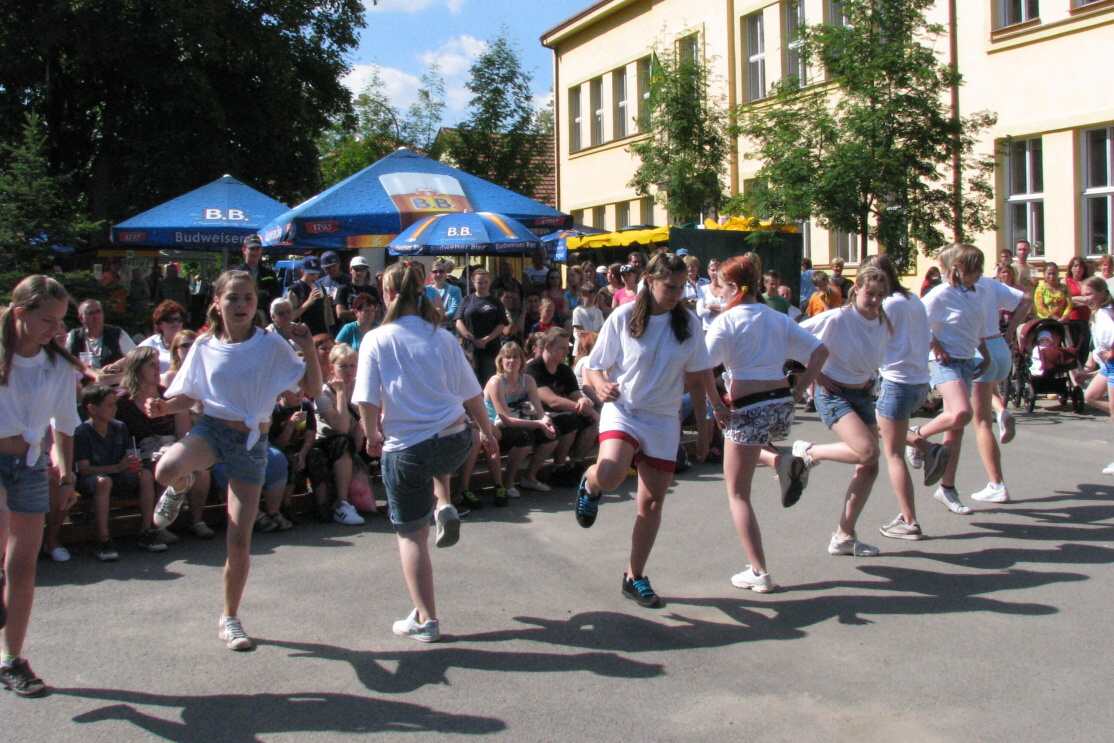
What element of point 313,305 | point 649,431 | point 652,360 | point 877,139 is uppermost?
point 877,139

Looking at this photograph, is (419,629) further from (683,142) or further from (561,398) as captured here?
(683,142)

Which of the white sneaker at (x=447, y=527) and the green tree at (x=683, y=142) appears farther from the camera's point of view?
the green tree at (x=683, y=142)

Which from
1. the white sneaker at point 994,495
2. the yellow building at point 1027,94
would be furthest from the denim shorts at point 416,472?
the yellow building at point 1027,94

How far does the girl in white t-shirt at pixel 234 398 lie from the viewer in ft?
17.5

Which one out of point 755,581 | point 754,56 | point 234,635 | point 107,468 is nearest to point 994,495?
point 755,581

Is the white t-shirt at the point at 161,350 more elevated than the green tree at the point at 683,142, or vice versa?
the green tree at the point at 683,142

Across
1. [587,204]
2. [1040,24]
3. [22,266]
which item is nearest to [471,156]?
[587,204]

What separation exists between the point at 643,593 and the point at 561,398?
383 cm

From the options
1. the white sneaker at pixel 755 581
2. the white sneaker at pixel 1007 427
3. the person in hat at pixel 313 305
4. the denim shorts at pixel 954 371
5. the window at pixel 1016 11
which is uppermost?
the window at pixel 1016 11

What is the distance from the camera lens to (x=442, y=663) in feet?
17.3

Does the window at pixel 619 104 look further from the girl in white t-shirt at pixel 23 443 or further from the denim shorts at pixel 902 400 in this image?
the girl in white t-shirt at pixel 23 443

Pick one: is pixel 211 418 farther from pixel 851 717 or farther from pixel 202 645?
pixel 851 717

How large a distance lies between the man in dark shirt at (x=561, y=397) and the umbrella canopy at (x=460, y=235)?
3.22 metres

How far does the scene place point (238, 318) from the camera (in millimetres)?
5344
